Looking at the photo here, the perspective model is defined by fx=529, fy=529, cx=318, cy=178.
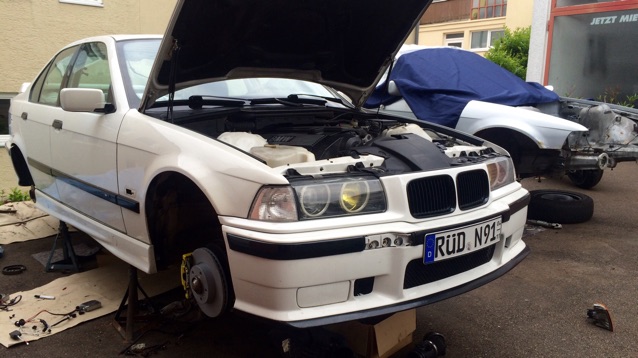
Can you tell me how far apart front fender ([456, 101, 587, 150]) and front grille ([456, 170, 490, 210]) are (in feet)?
8.25

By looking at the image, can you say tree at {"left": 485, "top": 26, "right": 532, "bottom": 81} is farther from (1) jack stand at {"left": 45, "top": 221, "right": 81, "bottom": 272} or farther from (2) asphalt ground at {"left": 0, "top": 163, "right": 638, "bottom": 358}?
(1) jack stand at {"left": 45, "top": 221, "right": 81, "bottom": 272}

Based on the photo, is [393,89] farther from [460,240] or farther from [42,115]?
[460,240]

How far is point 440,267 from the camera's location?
245 centimetres

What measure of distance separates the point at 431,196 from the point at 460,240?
0.80 feet

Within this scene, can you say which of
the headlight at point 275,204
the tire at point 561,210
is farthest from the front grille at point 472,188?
the tire at point 561,210

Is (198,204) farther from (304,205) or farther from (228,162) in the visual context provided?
(304,205)

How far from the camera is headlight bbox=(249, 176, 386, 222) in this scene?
2184 mm

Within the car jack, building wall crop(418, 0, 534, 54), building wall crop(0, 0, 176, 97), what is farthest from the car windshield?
building wall crop(418, 0, 534, 54)

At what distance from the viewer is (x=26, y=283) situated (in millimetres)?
3877

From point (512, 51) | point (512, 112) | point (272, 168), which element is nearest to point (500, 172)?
point (272, 168)

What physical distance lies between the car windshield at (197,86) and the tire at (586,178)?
4450mm

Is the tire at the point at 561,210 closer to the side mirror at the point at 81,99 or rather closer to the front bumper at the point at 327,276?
the front bumper at the point at 327,276

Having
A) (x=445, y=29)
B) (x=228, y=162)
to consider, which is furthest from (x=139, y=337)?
(x=445, y=29)

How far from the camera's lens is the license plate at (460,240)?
7.64 ft
